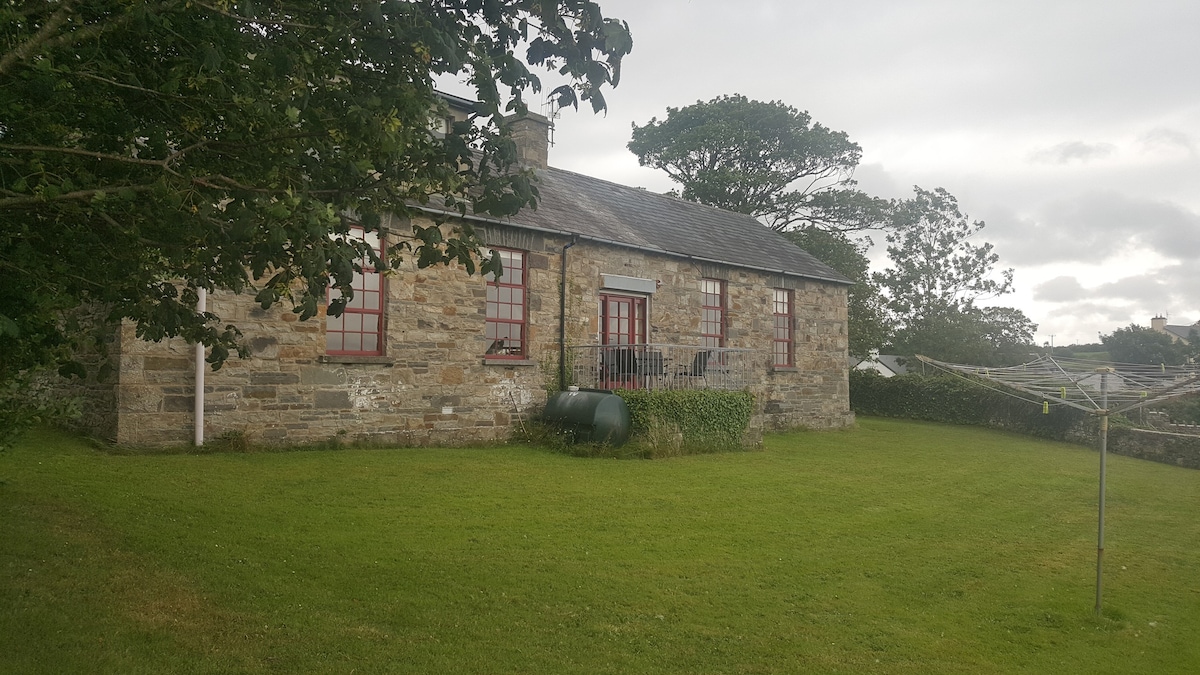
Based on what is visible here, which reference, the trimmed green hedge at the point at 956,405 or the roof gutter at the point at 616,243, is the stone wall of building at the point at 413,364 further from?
the trimmed green hedge at the point at 956,405

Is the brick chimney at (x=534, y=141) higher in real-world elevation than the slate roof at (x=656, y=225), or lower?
higher

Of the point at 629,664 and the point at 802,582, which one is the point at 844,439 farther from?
the point at 629,664

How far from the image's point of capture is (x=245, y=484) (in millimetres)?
9070

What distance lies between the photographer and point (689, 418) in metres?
14.4

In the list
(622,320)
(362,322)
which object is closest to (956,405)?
(622,320)

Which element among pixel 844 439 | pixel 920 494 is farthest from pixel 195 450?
pixel 844 439

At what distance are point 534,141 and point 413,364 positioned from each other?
650cm

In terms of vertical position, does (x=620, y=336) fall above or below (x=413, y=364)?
above

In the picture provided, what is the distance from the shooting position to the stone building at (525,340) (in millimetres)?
11445

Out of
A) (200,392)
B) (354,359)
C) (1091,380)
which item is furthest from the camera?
(354,359)

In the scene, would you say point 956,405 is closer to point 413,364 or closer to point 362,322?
point 413,364

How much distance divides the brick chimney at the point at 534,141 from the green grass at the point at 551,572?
832 centimetres

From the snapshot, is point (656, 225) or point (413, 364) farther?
point (656, 225)

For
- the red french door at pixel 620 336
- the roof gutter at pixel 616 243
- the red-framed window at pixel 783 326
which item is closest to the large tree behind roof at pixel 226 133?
the roof gutter at pixel 616 243
